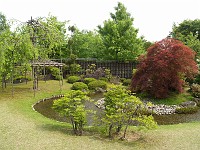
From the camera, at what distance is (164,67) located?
14055 mm

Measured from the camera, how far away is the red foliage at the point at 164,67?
14.1m

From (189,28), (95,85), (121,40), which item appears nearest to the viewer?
(95,85)

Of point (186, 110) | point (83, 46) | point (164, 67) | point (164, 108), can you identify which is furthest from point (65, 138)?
point (83, 46)

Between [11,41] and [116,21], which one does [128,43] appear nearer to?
[116,21]

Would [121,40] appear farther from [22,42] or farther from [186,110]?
[186,110]

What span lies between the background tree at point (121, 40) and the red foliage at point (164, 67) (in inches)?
375

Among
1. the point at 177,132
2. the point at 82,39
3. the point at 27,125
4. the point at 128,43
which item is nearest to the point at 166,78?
the point at 177,132

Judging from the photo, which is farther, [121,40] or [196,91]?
[121,40]

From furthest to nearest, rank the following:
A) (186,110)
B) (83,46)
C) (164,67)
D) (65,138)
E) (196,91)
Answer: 1. (83,46)
2. (196,91)
3. (164,67)
4. (186,110)
5. (65,138)

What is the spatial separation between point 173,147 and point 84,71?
18.1 m

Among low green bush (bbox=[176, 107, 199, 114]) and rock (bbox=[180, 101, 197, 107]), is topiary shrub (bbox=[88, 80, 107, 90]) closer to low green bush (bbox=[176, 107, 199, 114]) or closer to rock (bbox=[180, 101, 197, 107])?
rock (bbox=[180, 101, 197, 107])

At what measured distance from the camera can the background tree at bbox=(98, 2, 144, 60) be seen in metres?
24.6

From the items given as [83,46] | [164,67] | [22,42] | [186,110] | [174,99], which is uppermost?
[83,46]

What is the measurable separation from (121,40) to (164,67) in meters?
11.1
